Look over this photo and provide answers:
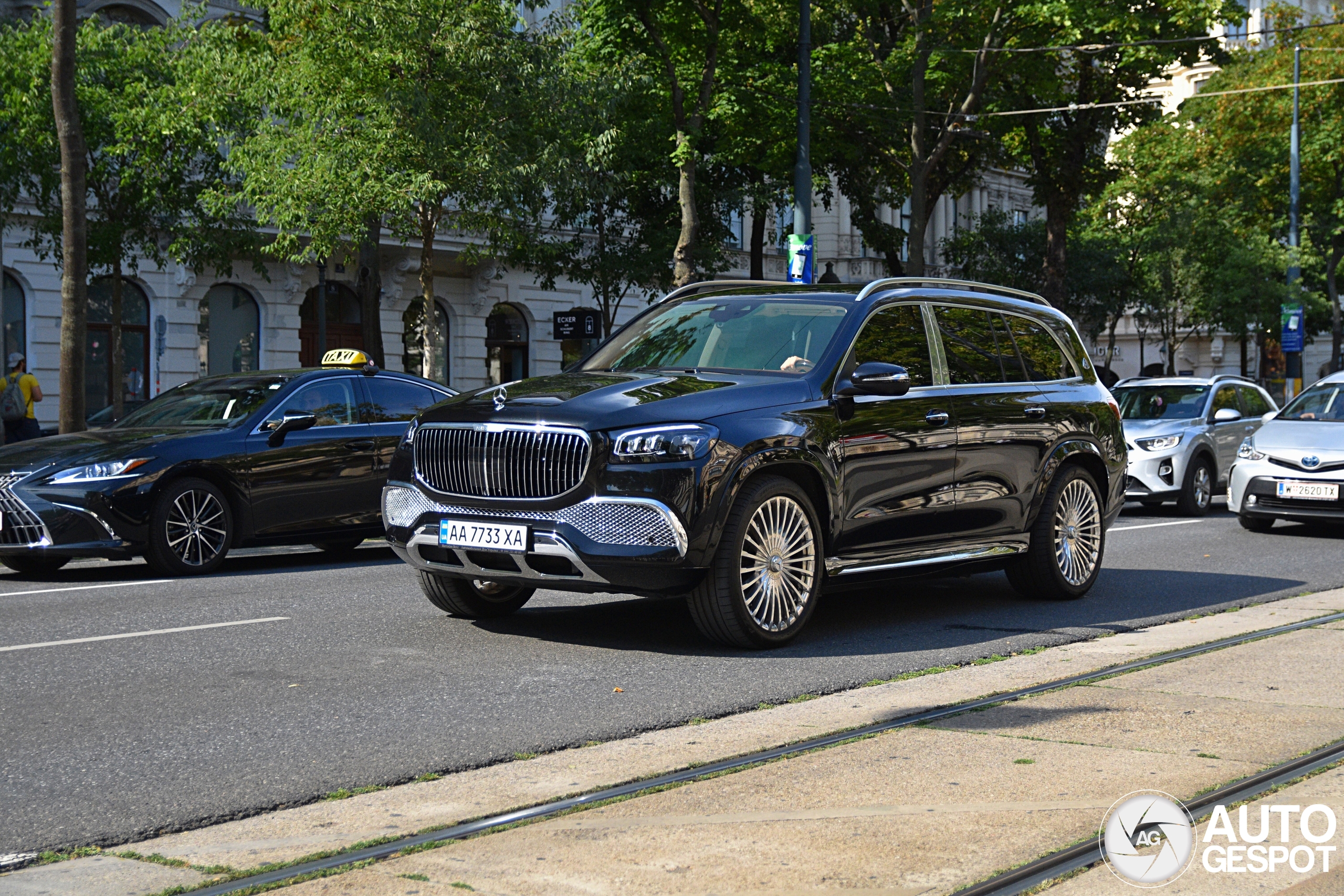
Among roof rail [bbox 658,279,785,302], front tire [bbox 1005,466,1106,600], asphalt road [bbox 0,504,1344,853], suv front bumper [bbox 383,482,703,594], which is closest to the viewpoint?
asphalt road [bbox 0,504,1344,853]

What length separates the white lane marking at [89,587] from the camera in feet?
32.6

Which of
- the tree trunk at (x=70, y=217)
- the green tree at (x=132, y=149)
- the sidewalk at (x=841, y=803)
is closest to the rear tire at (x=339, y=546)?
the tree trunk at (x=70, y=217)

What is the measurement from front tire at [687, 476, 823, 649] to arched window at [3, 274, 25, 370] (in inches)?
956

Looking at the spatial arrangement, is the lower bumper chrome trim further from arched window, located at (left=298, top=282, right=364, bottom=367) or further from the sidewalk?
arched window, located at (left=298, top=282, right=364, bottom=367)

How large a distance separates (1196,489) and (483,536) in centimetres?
1252

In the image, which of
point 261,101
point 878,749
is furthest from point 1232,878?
point 261,101

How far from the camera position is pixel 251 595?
9.75 m

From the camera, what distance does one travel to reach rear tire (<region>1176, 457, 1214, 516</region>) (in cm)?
1748

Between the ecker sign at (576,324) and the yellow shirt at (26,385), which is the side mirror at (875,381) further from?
the ecker sign at (576,324)

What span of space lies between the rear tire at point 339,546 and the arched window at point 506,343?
2466 centimetres

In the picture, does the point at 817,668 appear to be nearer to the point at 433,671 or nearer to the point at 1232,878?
the point at 433,671

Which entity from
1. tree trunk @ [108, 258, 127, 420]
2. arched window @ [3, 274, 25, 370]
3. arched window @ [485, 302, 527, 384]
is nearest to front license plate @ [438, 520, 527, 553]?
tree trunk @ [108, 258, 127, 420]

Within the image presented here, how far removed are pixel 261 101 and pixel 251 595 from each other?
43.0ft

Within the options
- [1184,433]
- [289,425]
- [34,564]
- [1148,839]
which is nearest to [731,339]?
[1148,839]
